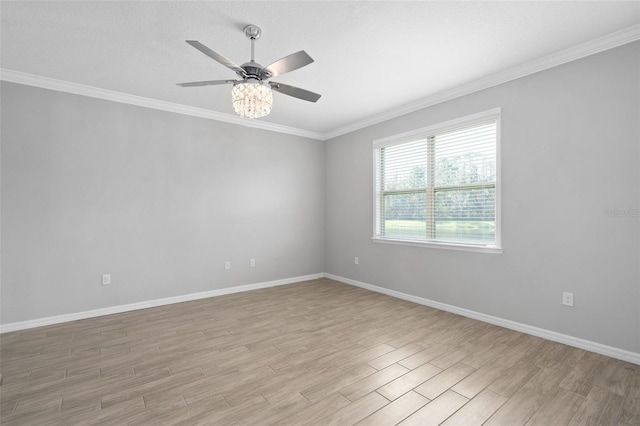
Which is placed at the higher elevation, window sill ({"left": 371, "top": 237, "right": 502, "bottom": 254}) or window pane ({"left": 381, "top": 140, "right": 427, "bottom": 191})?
window pane ({"left": 381, "top": 140, "right": 427, "bottom": 191})

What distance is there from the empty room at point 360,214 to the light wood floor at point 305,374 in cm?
2

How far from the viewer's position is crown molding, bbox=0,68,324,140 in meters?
3.18

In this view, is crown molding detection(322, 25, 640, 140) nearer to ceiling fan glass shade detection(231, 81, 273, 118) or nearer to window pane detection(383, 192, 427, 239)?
window pane detection(383, 192, 427, 239)

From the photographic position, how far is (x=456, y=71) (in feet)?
10.2

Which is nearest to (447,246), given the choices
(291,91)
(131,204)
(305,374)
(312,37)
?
(305,374)

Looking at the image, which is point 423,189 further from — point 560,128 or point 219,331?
point 219,331

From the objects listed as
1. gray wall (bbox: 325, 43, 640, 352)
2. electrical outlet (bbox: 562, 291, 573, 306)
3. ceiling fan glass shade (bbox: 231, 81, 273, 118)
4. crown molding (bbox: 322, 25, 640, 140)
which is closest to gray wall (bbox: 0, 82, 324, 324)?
crown molding (bbox: 322, 25, 640, 140)

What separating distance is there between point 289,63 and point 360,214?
10.5 ft

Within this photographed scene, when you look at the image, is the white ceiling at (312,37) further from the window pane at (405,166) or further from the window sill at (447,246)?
the window sill at (447,246)

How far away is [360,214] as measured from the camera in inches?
196

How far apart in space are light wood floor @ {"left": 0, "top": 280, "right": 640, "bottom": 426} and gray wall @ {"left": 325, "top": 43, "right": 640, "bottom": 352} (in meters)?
0.32

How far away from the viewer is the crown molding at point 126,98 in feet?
10.4

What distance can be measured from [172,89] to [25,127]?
1.54 metres

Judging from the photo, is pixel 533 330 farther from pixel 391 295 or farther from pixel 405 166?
pixel 405 166
